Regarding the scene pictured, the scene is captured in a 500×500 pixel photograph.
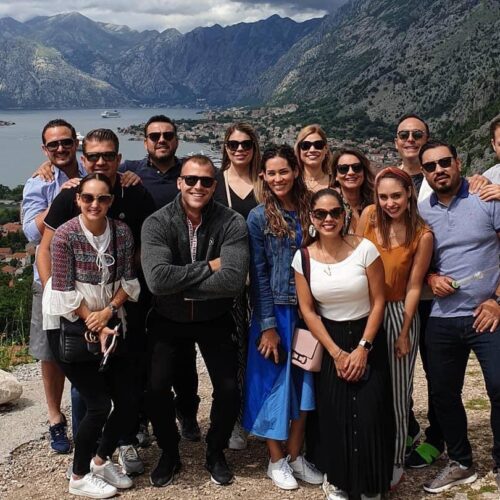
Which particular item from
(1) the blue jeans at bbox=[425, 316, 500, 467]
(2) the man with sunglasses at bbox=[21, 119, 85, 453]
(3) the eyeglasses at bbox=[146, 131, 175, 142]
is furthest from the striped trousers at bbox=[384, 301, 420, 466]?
(2) the man with sunglasses at bbox=[21, 119, 85, 453]

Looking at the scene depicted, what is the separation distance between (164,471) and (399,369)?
1.74 meters

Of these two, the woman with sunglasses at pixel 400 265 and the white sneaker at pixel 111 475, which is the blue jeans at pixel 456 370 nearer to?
the woman with sunglasses at pixel 400 265

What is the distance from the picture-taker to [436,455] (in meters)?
4.23

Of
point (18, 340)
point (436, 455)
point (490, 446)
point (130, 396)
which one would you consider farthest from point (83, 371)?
point (18, 340)

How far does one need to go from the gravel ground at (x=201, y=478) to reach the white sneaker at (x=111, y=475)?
0.06m

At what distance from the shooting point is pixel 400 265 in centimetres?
371

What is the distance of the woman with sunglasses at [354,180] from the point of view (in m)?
4.20

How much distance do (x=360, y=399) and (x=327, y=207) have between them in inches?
46.9

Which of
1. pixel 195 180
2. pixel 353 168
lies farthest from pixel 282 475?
pixel 353 168

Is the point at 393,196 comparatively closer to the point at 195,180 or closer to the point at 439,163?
the point at 439,163

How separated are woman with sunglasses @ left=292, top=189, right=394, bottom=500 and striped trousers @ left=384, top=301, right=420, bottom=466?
0.38ft

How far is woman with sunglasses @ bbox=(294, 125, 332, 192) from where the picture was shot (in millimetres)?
4590

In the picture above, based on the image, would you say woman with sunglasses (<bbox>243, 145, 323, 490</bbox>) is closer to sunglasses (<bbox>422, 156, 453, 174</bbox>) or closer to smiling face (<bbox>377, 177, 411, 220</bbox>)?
smiling face (<bbox>377, 177, 411, 220</bbox>)

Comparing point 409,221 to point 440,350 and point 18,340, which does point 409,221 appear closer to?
point 440,350
